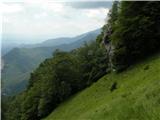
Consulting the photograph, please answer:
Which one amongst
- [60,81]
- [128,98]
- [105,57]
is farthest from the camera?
[60,81]

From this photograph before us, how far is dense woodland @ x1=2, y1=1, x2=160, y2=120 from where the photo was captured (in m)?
59.0

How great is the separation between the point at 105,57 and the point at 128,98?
56562 mm

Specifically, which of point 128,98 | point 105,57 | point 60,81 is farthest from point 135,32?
point 128,98

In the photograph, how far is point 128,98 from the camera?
2192 centimetres

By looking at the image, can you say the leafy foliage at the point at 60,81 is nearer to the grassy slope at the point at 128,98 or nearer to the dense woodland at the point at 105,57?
the dense woodland at the point at 105,57

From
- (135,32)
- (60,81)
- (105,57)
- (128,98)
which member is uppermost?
(128,98)

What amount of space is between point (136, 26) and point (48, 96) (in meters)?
27.3

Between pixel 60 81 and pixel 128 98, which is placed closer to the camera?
pixel 128 98

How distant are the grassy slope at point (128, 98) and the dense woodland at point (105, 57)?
4.48m

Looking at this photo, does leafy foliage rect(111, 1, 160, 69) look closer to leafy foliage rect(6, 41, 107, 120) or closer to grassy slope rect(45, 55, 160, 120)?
grassy slope rect(45, 55, 160, 120)

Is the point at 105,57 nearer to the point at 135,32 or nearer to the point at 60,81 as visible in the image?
the point at 60,81

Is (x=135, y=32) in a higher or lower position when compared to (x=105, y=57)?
higher

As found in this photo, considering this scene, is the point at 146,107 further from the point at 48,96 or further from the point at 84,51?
the point at 84,51

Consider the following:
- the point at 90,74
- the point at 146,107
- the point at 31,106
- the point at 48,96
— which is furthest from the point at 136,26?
the point at 146,107
